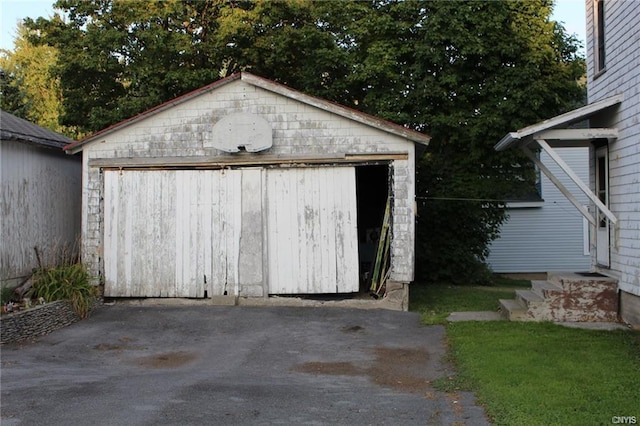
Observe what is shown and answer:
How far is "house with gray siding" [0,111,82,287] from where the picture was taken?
38.4ft

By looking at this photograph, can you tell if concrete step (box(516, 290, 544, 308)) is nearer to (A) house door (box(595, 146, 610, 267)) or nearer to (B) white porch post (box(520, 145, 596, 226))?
(A) house door (box(595, 146, 610, 267))

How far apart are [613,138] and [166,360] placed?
26.6 feet

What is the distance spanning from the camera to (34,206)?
500 inches

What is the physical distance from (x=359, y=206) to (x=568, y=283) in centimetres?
808

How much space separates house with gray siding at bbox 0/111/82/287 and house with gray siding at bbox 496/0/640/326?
29.3 ft

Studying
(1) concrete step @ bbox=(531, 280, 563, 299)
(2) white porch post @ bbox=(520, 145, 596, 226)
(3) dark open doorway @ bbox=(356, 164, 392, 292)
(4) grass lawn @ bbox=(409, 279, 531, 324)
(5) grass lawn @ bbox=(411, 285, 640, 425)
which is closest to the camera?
(5) grass lawn @ bbox=(411, 285, 640, 425)

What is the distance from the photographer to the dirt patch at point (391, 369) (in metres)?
7.44

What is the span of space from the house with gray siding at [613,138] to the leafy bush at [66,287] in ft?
26.5

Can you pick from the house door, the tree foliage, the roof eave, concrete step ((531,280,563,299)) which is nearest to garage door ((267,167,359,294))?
the roof eave

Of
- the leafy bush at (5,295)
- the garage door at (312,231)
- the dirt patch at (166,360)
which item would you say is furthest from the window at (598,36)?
the leafy bush at (5,295)

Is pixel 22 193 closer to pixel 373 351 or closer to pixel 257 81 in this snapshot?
pixel 257 81

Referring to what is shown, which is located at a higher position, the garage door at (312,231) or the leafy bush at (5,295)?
the garage door at (312,231)

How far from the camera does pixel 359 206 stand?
18219 millimetres

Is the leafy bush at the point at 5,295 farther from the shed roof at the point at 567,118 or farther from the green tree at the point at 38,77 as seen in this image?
the green tree at the point at 38,77
